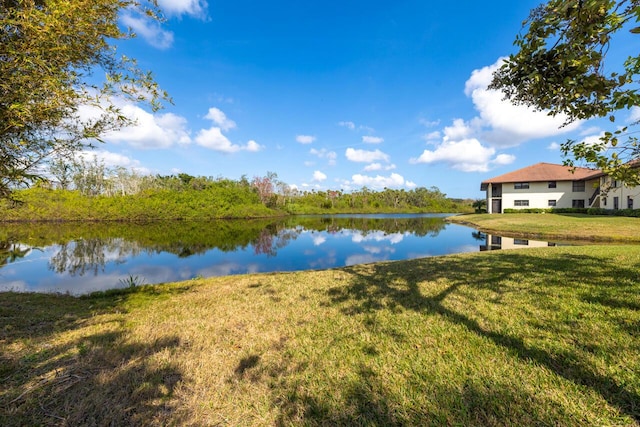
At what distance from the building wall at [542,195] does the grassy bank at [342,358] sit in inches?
1487

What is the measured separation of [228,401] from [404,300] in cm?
327

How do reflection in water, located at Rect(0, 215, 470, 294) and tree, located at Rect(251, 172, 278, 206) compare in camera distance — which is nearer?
reflection in water, located at Rect(0, 215, 470, 294)

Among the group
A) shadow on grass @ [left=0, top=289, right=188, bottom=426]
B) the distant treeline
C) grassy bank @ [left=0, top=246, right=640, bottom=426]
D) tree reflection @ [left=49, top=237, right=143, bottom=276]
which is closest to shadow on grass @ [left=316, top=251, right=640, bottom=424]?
grassy bank @ [left=0, top=246, right=640, bottom=426]

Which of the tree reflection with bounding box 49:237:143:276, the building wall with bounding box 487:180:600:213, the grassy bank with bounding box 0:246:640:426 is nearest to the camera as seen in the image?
the grassy bank with bounding box 0:246:640:426

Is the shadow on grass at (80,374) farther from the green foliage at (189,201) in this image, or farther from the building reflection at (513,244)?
the green foliage at (189,201)

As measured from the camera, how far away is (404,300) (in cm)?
468

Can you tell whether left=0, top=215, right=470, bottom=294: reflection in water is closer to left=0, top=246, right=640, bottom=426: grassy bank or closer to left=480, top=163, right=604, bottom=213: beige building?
left=0, top=246, right=640, bottom=426: grassy bank

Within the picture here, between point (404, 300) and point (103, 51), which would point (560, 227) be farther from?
point (103, 51)

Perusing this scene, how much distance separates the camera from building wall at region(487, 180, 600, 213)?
33.3 meters

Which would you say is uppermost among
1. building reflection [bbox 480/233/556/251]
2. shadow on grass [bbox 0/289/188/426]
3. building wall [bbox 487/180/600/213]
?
building wall [bbox 487/180/600/213]

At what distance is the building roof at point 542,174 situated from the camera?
3334cm

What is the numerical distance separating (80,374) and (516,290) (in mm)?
6277

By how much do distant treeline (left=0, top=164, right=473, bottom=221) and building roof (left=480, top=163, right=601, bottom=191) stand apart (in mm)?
33015

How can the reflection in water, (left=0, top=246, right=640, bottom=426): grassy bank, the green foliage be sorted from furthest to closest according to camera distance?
the green foliage, the reflection in water, (left=0, top=246, right=640, bottom=426): grassy bank
